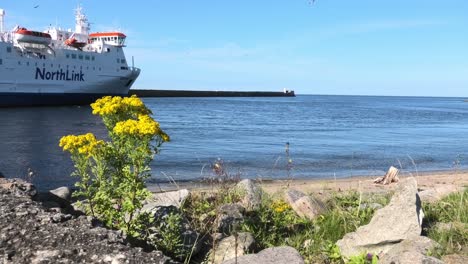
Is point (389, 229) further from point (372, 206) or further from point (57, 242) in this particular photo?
point (57, 242)

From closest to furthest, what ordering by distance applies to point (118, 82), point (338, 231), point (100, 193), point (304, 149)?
point (100, 193) < point (338, 231) < point (304, 149) < point (118, 82)

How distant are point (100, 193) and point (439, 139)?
23.7 m

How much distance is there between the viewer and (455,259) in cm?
338

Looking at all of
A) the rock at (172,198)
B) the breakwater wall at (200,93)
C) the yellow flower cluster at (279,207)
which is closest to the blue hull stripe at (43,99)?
the breakwater wall at (200,93)

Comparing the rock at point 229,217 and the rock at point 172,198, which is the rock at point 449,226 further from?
the rock at point 172,198

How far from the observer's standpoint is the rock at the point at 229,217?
4202mm

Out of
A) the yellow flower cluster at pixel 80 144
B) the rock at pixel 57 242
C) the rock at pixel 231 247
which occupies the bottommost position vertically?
the rock at pixel 231 247

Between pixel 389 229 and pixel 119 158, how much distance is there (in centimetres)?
208

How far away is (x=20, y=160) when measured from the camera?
15.8 meters

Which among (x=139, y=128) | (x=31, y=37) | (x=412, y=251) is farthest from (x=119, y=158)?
(x=31, y=37)

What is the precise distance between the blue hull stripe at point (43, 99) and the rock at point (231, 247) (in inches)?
2006

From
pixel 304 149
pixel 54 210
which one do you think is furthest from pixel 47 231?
pixel 304 149

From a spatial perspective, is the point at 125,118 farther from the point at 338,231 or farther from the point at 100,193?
the point at 338,231

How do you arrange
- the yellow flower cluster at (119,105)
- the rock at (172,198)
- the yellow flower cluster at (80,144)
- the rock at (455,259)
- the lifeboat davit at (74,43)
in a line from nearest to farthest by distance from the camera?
1. the yellow flower cluster at (80,144)
2. the rock at (455,259)
3. the yellow flower cluster at (119,105)
4. the rock at (172,198)
5. the lifeboat davit at (74,43)
